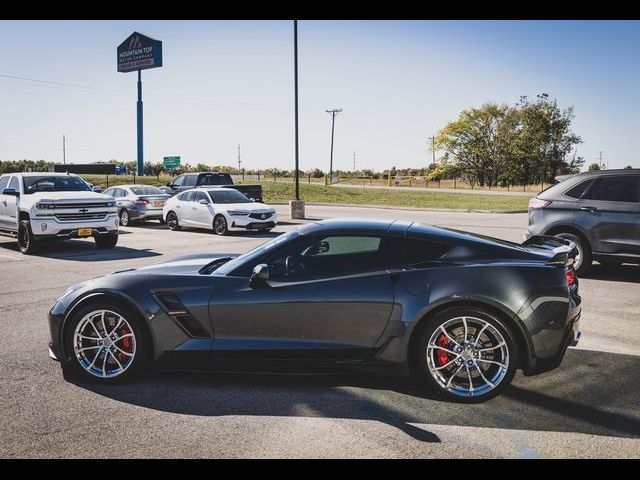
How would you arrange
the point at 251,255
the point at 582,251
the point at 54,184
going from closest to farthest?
the point at 251,255 < the point at 582,251 < the point at 54,184

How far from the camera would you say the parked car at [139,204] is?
21.0 meters

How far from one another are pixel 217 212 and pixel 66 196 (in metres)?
5.09

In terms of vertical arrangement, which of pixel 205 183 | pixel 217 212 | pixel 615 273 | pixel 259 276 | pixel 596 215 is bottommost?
pixel 615 273

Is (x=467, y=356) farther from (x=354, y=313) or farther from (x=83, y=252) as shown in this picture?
(x=83, y=252)

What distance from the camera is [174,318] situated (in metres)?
4.67

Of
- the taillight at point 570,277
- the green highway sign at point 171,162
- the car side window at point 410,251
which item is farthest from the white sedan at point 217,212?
the green highway sign at point 171,162

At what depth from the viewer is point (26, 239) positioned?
13.6 meters

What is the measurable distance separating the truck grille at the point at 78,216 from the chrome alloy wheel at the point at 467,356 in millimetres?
10996

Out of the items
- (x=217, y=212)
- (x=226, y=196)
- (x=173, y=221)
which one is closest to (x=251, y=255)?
(x=217, y=212)

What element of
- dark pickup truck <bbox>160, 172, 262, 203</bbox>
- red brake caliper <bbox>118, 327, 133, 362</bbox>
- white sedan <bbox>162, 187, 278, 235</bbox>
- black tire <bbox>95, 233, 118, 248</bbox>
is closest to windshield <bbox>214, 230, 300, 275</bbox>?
red brake caliper <bbox>118, 327, 133, 362</bbox>

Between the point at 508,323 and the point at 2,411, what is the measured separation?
3591 millimetres
